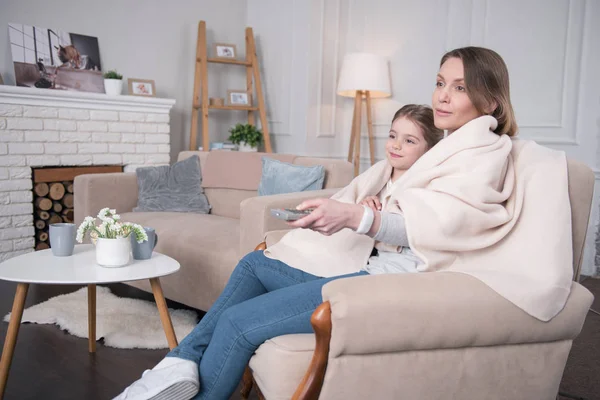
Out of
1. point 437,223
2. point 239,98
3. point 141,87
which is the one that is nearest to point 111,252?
point 437,223

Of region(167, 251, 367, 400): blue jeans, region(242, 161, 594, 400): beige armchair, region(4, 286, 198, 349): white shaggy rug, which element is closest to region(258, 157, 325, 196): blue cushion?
region(4, 286, 198, 349): white shaggy rug

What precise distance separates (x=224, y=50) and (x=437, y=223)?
3870 mm

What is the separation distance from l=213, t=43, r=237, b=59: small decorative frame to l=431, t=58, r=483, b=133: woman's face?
139 inches

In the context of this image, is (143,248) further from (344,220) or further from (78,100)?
(78,100)

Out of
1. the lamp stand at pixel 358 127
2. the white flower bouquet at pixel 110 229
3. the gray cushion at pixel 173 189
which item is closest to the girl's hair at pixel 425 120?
the white flower bouquet at pixel 110 229

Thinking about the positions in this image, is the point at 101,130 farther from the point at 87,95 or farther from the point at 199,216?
the point at 199,216

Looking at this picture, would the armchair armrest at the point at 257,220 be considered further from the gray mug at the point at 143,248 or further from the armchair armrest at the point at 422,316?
the armchair armrest at the point at 422,316

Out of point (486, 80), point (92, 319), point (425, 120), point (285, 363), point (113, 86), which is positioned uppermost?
point (113, 86)

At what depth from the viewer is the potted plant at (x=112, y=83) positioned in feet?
13.3

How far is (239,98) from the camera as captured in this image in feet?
15.9

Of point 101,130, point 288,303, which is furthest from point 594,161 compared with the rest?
point 101,130

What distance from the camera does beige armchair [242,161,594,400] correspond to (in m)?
1.12

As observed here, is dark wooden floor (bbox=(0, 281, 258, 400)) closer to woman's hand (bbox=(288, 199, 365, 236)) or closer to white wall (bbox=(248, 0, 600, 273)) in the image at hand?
woman's hand (bbox=(288, 199, 365, 236))

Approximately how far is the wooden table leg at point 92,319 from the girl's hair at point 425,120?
1.36m
